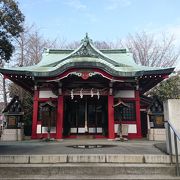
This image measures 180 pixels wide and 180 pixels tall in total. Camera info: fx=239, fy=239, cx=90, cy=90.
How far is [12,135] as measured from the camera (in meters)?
15.5

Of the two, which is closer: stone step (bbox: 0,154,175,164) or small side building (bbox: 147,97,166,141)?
stone step (bbox: 0,154,175,164)

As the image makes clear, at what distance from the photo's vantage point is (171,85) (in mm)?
26344

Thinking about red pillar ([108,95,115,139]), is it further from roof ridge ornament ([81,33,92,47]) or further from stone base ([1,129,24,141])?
stone base ([1,129,24,141])

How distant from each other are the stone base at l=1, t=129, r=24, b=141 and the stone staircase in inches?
364

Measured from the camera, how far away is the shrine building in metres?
14.8

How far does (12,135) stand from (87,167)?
1069cm

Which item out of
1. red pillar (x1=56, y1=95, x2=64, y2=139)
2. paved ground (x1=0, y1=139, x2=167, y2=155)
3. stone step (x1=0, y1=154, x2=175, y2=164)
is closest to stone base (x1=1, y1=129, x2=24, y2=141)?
red pillar (x1=56, y1=95, x2=64, y2=139)

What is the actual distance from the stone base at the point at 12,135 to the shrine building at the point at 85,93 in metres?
0.91

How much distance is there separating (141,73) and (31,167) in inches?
401

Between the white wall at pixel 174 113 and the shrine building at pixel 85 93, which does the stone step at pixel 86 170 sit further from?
the shrine building at pixel 85 93

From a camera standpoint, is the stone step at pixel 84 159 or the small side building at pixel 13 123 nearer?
the stone step at pixel 84 159

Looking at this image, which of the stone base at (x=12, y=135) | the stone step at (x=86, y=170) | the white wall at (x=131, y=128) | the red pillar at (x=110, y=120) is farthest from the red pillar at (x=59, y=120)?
the stone step at (x=86, y=170)

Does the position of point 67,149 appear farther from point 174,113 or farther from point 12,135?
point 12,135

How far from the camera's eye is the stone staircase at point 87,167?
5.96m
